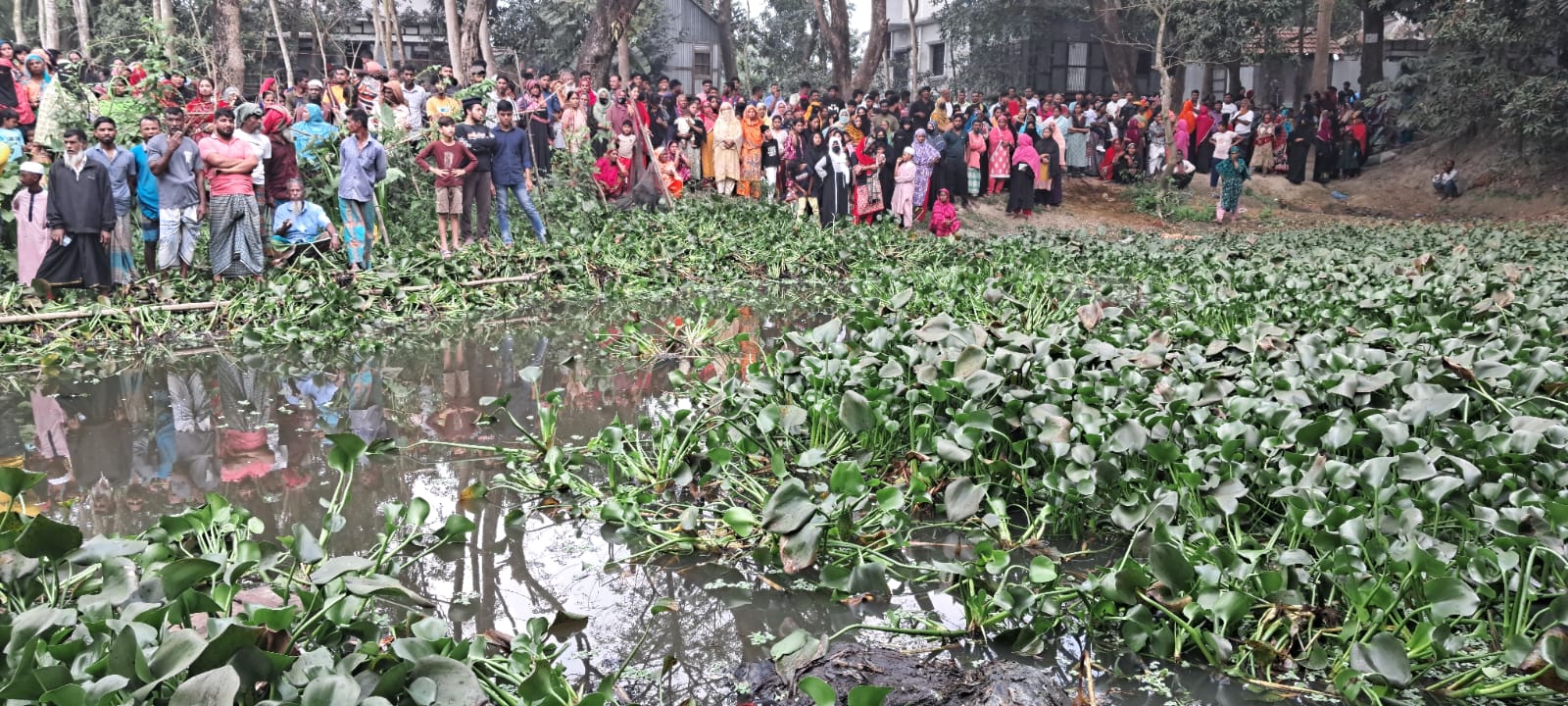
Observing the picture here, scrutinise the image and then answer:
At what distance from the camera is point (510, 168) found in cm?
1213

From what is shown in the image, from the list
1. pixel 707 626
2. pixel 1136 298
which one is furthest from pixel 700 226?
pixel 707 626

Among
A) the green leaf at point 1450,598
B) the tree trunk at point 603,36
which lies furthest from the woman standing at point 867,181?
the green leaf at point 1450,598

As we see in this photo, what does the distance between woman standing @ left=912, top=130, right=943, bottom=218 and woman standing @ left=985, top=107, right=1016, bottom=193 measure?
4.76 feet

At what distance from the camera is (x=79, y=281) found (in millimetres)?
8992

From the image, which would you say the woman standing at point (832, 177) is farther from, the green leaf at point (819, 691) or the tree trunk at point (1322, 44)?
the green leaf at point (819, 691)

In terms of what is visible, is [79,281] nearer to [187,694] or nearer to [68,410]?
[68,410]

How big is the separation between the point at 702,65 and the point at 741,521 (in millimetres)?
28364

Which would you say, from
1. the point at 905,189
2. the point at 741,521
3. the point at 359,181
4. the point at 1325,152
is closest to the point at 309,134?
the point at 359,181

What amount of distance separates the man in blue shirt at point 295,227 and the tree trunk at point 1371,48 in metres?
19.4

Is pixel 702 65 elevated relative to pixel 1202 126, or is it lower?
elevated

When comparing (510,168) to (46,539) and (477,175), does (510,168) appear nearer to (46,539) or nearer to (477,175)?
(477,175)

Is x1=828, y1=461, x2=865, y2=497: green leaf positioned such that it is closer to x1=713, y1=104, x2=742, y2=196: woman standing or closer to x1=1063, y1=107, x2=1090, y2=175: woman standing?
x1=713, y1=104, x2=742, y2=196: woman standing

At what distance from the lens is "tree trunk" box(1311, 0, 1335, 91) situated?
20938 millimetres

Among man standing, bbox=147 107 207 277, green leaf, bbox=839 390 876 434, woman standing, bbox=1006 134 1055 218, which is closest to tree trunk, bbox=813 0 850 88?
woman standing, bbox=1006 134 1055 218
